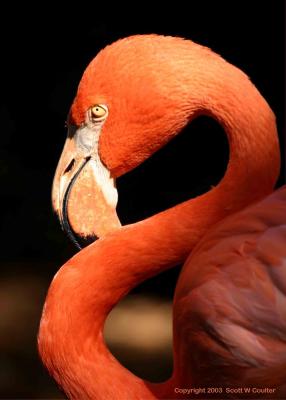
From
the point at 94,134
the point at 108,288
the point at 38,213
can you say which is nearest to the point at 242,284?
the point at 108,288

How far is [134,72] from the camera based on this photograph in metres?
1.63

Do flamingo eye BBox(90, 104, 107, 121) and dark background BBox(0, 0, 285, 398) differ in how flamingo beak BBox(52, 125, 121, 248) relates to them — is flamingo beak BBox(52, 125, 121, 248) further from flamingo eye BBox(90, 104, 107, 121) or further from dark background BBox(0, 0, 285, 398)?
dark background BBox(0, 0, 285, 398)

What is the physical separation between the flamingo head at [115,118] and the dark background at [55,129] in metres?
1.26

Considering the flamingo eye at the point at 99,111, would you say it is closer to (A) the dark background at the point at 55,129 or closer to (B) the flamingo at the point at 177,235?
(B) the flamingo at the point at 177,235

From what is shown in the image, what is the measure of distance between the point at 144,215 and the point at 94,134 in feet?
6.51

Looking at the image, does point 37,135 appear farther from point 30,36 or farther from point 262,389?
point 262,389

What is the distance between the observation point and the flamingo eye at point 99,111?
66.2 inches

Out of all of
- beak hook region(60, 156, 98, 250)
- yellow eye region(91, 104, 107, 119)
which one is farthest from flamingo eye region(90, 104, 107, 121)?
beak hook region(60, 156, 98, 250)

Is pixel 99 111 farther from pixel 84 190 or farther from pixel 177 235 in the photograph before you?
pixel 177 235

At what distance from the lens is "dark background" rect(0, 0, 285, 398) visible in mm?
3217

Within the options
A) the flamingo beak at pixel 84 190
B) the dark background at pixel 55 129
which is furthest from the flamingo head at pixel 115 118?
the dark background at pixel 55 129

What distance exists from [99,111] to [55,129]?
2.42 meters

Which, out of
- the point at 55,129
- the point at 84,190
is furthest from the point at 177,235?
the point at 55,129

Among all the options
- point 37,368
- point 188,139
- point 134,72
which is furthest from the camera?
point 188,139
